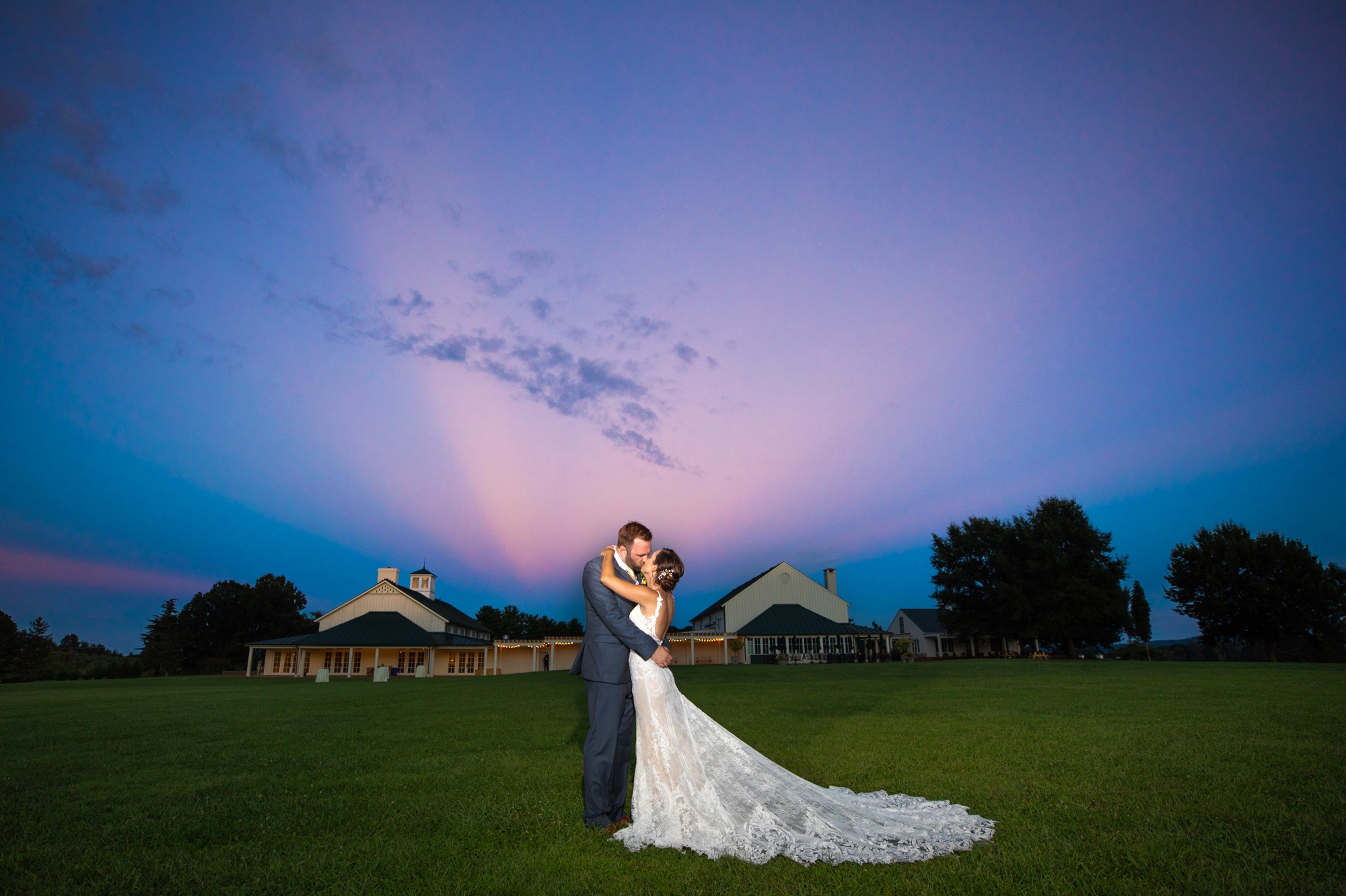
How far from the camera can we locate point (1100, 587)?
52.1 meters

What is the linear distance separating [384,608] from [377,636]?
5667 mm

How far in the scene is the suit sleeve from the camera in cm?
541

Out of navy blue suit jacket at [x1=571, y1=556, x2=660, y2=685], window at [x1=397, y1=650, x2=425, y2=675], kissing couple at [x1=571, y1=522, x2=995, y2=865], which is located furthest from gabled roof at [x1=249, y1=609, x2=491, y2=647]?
kissing couple at [x1=571, y1=522, x2=995, y2=865]

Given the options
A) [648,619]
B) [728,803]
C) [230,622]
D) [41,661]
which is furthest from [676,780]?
[230,622]

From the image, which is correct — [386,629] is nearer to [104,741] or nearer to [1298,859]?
[104,741]

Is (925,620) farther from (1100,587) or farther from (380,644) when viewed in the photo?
(380,644)

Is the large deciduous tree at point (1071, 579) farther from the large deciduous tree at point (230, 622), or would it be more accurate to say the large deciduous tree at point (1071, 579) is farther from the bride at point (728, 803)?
the large deciduous tree at point (230, 622)

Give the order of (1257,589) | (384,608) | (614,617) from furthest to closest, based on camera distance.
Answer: (384,608) → (1257,589) → (614,617)

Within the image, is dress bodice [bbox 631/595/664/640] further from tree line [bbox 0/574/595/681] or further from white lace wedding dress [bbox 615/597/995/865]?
tree line [bbox 0/574/595/681]

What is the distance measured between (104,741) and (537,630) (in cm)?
9247

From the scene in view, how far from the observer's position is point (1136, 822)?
4859mm

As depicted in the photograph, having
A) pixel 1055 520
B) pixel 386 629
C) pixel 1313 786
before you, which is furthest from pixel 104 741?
pixel 1055 520

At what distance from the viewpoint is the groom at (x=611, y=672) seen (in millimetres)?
5348

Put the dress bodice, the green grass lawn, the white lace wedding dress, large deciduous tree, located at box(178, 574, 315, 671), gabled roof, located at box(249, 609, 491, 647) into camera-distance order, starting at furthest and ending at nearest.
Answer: large deciduous tree, located at box(178, 574, 315, 671)
gabled roof, located at box(249, 609, 491, 647)
the dress bodice
the white lace wedding dress
the green grass lawn
